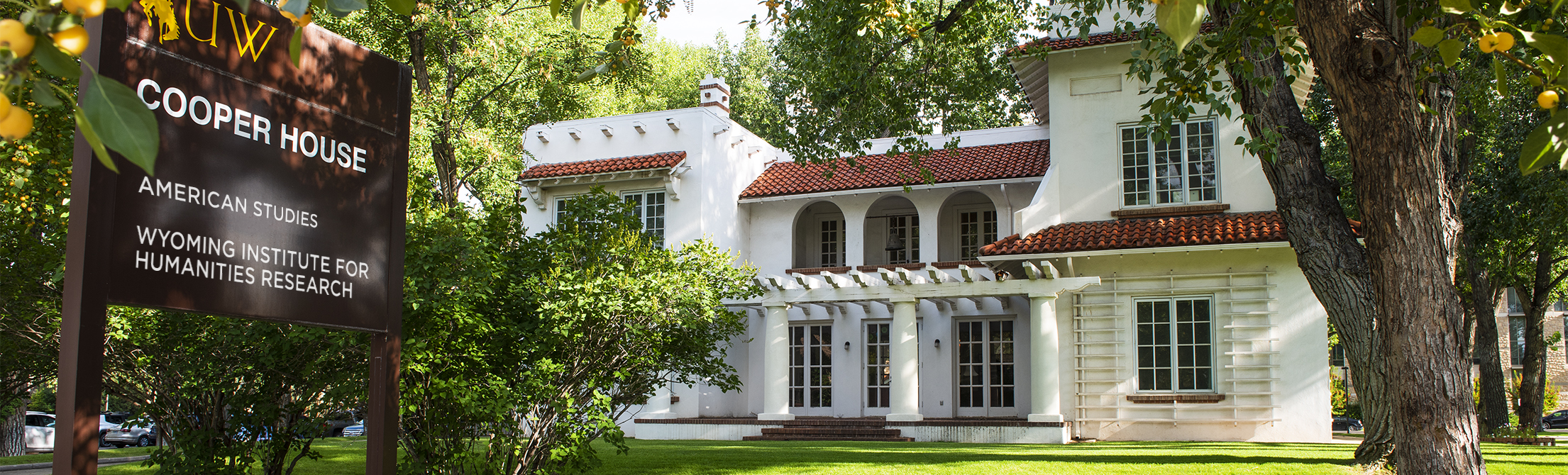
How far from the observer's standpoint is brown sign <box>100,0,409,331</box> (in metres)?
4.66

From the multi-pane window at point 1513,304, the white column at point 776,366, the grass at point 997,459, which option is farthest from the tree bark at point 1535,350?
the multi-pane window at point 1513,304

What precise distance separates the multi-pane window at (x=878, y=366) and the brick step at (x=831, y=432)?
2051mm

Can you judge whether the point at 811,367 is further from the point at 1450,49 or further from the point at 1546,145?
the point at 1546,145

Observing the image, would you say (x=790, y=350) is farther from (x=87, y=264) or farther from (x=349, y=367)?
(x=87, y=264)

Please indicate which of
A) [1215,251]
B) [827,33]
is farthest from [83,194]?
[1215,251]

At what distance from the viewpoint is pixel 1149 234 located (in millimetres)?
18359

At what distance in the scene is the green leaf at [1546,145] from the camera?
1724 millimetres

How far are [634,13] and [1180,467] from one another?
32.1 ft

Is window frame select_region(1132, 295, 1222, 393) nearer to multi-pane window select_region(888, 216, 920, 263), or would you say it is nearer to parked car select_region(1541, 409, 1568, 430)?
multi-pane window select_region(888, 216, 920, 263)

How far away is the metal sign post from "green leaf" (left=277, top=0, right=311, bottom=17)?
3.44m

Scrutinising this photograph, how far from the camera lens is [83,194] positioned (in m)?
4.41

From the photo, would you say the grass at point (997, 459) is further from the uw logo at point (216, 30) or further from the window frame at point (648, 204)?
the window frame at point (648, 204)

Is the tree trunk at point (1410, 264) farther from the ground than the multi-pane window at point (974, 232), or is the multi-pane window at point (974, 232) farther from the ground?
the multi-pane window at point (974, 232)

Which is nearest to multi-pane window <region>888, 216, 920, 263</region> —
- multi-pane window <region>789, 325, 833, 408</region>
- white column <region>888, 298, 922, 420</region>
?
multi-pane window <region>789, 325, 833, 408</region>
